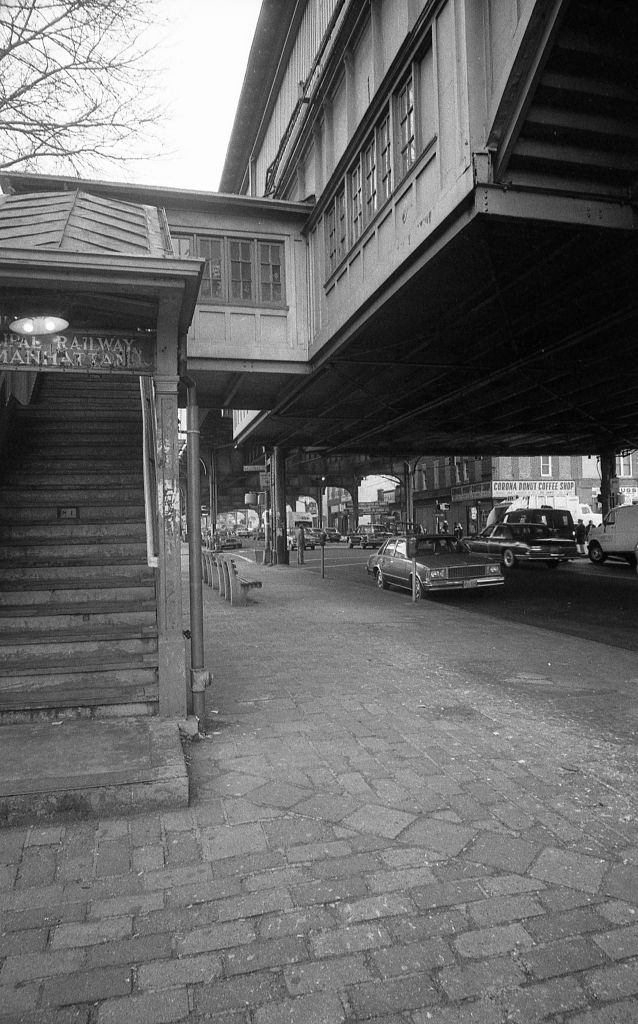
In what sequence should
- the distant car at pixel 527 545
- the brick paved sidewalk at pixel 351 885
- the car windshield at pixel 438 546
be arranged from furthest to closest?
the distant car at pixel 527 545
the car windshield at pixel 438 546
the brick paved sidewalk at pixel 351 885

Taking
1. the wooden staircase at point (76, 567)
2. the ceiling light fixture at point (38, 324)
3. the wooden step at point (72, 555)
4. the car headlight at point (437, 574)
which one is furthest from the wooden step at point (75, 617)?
the car headlight at point (437, 574)

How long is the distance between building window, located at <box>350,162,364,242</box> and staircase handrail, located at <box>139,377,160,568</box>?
7936 millimetres

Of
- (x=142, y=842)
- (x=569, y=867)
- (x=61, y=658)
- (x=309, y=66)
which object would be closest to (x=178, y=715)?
(x=61, y=658)

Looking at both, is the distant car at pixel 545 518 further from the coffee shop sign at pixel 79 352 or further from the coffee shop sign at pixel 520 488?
the coffee shop sign at pixel 520 488

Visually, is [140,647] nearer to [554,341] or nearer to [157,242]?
[157,242]

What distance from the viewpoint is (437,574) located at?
15.2 m

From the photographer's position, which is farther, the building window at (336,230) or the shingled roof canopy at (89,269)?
the building window at (336,230)

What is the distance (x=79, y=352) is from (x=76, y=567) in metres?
2.71

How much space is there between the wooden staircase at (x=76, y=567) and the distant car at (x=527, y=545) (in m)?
17.5

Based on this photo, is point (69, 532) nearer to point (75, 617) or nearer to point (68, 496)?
point (68, 496)

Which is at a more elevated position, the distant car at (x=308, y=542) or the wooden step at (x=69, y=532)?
the wooden step at (x=69, y=532)

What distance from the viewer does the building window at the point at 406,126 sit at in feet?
31.4

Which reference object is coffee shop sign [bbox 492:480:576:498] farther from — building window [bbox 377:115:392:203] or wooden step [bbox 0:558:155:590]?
wooden step [bbox 0:558:155:590]

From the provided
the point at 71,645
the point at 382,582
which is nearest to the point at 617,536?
the point at 382,582
